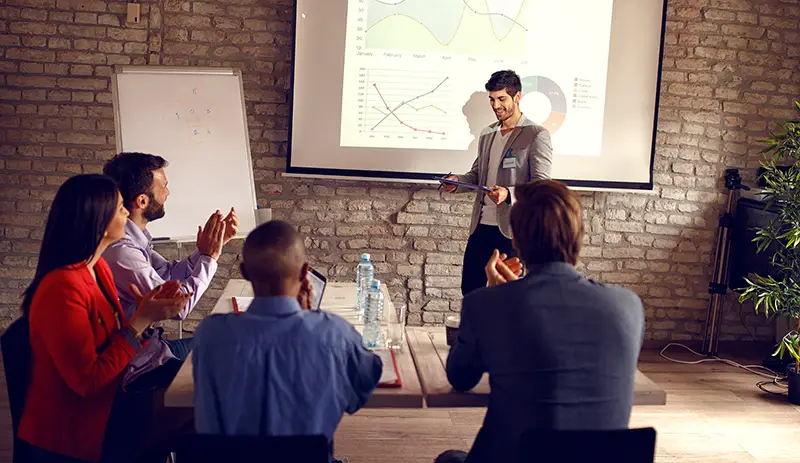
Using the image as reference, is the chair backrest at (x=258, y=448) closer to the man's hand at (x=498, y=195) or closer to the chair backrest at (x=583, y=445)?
the chair backrest at (x=583, y=445)

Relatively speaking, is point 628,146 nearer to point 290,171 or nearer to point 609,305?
point 290,171

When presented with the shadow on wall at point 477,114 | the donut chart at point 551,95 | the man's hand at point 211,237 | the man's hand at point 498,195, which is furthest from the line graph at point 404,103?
the man's hand at point 211,237

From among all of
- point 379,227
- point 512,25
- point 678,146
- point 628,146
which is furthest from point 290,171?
point 678,146

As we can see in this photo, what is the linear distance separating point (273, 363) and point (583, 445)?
66cm

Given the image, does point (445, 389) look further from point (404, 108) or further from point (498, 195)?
point (404, 108)

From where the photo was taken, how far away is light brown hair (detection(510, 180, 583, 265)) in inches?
69.9

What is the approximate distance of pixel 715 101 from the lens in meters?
5.06

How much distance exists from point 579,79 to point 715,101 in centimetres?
99

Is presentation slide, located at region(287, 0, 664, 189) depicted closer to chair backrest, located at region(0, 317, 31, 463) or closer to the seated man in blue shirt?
chair backrest, located at region(0, 317, 31, 463)

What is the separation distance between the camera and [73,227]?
79.0 inches

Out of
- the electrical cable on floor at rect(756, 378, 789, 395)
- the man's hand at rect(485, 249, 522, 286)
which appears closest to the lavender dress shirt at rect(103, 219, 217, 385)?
the man's hand at rect(485, 249, 522, 286)

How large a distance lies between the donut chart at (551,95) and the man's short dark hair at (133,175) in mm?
2783

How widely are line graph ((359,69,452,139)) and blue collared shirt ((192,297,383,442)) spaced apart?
3.20 meters

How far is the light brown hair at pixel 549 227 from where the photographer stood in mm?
1776
